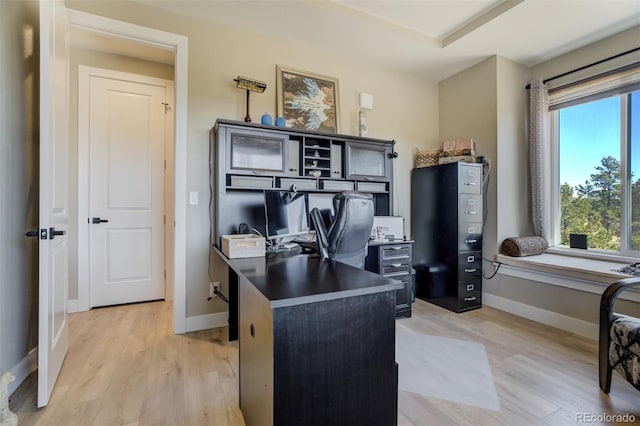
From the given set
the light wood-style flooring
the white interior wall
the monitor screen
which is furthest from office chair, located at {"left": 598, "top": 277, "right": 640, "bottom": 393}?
the white interior wall

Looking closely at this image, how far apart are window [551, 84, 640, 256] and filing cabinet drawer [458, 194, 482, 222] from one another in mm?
905

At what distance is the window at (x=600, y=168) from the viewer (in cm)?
270

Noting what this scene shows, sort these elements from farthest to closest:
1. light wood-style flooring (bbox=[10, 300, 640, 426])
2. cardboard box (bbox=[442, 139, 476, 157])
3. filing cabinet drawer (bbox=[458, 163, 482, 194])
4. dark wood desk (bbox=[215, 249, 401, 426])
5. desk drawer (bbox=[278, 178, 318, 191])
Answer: cardboard box (bbox=[442, 139, 476, 157]) → filing cabinet drawer (bbox=[458, 163, 482, 194]) → desk drawer (bbox=[278, 178, 318, 191]) → light wood-style flooring (bbox=[10, 300, 640, 426]) → dark wood desk (bbox=[215, 249, 401, 426])

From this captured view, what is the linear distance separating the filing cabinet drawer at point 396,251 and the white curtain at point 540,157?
154 cm

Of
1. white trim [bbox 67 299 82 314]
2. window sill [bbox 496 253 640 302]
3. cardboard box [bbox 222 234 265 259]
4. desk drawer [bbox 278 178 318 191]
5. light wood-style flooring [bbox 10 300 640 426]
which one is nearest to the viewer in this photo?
light wood-style flooring [bbox 10 300 640 426]

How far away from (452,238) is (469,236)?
0.63 ft

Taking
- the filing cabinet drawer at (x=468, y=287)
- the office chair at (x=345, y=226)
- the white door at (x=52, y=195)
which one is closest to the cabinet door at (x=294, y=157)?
the office chair at (x=345, y=226)

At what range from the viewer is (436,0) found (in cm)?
253

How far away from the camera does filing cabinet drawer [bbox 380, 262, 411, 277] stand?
2.88 metres

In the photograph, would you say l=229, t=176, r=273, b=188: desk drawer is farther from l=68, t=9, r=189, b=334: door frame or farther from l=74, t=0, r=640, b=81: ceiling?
l=74, t=0, r=640, b=81: ceiling

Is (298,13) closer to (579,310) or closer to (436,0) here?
(436,0)

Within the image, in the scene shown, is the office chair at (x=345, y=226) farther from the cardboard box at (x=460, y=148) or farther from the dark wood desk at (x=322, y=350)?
the cardboard box at (x=460, y=148)

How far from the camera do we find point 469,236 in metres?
3.17

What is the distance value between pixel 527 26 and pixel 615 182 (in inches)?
66.4
